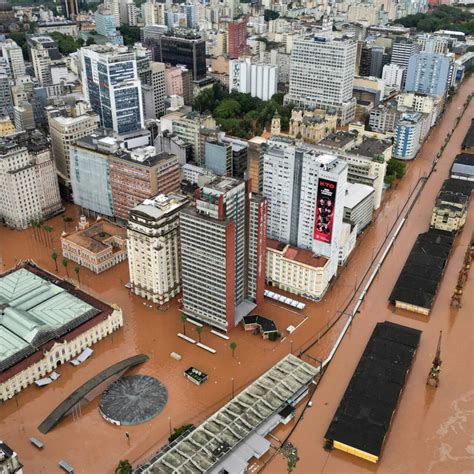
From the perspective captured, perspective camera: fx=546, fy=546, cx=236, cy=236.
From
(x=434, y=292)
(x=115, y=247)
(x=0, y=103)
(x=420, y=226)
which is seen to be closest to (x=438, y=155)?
(x=420, y=226)

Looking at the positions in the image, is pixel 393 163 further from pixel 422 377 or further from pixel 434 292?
pixel 422 377

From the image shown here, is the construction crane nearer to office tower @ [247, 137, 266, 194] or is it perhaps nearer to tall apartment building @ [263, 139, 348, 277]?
tall apartment building @ [263, 139, 348, 277]

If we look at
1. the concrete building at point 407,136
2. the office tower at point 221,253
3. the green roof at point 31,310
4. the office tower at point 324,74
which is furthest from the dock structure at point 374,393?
the office tower at point 324,74

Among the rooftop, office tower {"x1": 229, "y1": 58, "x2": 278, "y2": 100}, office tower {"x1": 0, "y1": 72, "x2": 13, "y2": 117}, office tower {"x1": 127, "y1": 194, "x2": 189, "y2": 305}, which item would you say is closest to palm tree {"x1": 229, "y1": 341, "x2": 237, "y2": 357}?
office tower {"x1": 127, "y1": 194, "x2": 189, "y2": 305}

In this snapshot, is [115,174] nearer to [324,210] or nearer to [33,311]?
[33,311]

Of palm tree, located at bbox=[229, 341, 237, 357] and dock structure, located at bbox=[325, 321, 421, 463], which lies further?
palm tree, located at bbox=[229, 341, 237, 357]

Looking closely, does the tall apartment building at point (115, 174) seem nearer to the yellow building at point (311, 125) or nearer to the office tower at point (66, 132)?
the office tower at point (66, 132)

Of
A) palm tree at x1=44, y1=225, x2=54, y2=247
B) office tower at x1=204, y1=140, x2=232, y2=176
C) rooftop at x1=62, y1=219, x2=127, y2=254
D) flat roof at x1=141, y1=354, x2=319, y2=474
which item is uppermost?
office tower at x1=204, y1=140, x2=232, y2=176

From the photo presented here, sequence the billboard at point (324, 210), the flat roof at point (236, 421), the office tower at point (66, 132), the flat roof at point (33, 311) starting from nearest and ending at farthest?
the flat roof at point (236, 421), the flat roof at point (33, 311), the billboard at point (324, 210), the office tower at point (66, 132)
